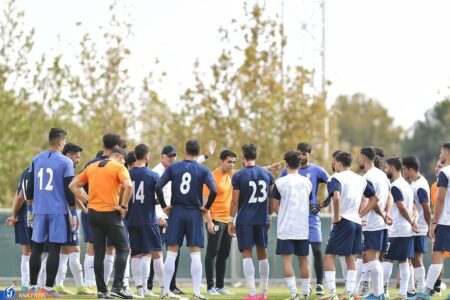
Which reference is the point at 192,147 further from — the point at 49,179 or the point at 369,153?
the point at 369,153

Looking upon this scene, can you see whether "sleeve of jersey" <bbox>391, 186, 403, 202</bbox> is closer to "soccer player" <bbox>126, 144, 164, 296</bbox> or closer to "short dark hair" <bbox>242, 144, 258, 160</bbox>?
"short dark hair" <bbox>242, 144, 258, 160</bbox>

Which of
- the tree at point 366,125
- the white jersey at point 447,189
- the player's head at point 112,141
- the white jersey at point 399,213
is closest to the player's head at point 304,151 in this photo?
the white jersey at point 399,213

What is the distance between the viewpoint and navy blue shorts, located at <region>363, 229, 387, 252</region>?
18453 mm

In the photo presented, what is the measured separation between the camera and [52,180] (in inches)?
723

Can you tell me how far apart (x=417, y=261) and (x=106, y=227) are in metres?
5.37

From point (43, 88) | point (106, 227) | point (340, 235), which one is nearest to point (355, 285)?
point (340, 235)

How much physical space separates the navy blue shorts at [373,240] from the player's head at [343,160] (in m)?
1.13

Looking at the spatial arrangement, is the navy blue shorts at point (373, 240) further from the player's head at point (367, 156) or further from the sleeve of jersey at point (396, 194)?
the player's head at point (367, 156)

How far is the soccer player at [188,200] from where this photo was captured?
18234mm

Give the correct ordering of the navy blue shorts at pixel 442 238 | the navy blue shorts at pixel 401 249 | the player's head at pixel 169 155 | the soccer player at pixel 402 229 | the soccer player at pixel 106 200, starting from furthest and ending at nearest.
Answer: the player's head at pixel 169 155
the navy blue shorts at pixel 401 249
the soccer player at pixel 402 229
the navy blue shorts at pixel 442 238
the soccer player at pixel 106 200

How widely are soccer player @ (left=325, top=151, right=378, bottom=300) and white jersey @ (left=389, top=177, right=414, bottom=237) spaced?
31.5 inches

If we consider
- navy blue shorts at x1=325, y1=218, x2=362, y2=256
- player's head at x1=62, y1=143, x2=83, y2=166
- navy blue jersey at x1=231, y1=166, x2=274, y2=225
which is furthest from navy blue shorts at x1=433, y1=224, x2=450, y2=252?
player's head at x1=62, y1=143, x2=83, y2=166

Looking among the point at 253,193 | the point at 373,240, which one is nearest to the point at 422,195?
the point at 373,240

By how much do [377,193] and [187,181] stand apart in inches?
116
